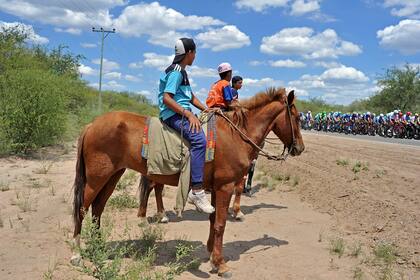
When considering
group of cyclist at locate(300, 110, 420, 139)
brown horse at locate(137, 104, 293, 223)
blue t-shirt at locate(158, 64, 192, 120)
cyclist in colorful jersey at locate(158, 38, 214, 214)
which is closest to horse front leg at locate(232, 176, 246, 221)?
brown horse at locate(137, 104, 293, 223)

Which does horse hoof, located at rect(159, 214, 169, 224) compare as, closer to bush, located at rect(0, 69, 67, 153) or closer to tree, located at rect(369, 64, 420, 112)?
bush, located at rect(0, 69, 67, 153)

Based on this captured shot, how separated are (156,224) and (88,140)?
2.27 metres

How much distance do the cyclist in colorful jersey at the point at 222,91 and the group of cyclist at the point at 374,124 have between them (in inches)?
831

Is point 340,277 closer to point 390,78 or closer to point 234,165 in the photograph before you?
point 234,165

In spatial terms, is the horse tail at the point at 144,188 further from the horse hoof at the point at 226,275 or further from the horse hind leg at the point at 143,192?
the horse hoof at the point at 226,275

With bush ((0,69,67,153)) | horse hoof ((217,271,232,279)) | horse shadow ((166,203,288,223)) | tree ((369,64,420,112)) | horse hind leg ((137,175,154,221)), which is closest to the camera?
horse hoof ((217,271,232,279))

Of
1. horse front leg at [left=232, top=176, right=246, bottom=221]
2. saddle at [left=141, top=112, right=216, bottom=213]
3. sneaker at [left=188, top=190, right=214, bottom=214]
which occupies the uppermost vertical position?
saddle at [left=141, top=112, right=216, bottom=213]

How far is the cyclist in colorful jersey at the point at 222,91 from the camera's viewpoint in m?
6.24

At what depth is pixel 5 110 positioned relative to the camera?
1188 cm

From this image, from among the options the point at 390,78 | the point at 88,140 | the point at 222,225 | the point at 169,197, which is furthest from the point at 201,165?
the point at 390,78

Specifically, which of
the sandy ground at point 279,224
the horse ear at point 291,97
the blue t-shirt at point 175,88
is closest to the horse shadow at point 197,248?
the sandy ground at point 279,224

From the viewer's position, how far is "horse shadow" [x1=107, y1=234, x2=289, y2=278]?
5215 mm

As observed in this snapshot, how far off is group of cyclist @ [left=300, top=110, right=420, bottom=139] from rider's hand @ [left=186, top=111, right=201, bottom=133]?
22838mm

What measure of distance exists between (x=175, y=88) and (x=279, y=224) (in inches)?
143
